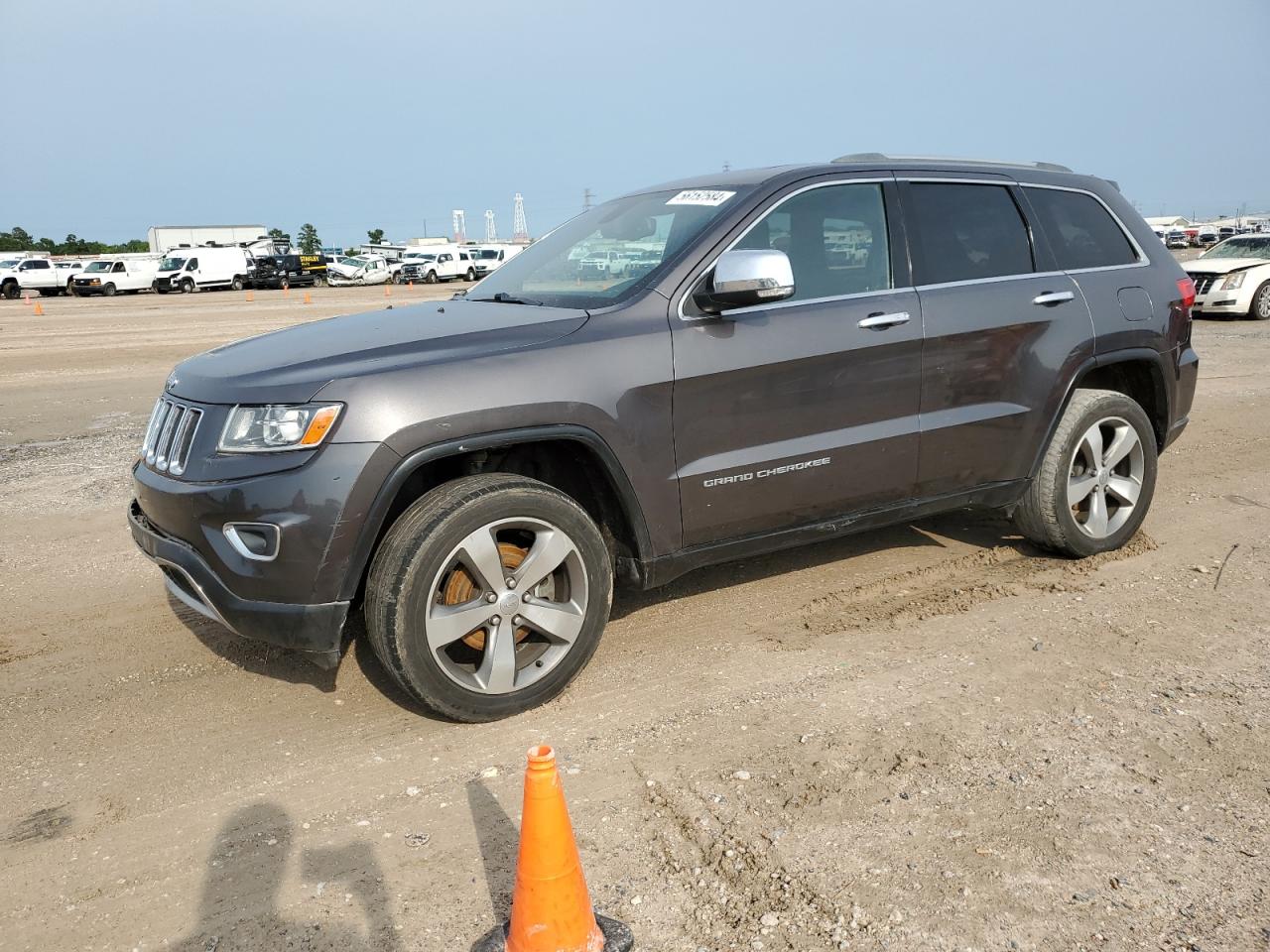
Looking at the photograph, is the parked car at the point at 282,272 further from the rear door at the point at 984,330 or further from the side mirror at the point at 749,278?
the side mirror at the point at 749,278

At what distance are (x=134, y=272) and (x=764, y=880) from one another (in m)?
44.9

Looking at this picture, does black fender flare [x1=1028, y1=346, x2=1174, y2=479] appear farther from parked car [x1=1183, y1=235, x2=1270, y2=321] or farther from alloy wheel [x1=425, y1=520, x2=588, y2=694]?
parked car [x1=1183, y1=235, x2=1270, y2=321]

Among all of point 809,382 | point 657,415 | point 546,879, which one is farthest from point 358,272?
point 546,879

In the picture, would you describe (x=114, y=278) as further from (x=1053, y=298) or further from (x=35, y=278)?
(x=1053, y=298)

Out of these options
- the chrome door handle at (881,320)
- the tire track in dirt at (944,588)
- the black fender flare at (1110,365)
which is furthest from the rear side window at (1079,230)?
the tire track in dirt at (944,588)

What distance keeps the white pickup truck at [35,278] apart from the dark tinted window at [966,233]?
42.9m

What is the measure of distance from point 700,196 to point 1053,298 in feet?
5.82

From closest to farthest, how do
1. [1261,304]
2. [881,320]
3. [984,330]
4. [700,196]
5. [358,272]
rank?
[881,320] < [700,196] < [984,330] < [1261,304] < [358,272]

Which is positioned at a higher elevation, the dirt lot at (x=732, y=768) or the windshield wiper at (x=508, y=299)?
the windshield wiper at (x=508, y=299)

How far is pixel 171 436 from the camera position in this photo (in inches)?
142

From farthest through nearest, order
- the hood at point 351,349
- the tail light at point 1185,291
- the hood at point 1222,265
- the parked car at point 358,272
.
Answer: the parked car at point 358,272 → the hood at point 1222,265 → the tail light at point 1185,291 → the hood at point 351,349

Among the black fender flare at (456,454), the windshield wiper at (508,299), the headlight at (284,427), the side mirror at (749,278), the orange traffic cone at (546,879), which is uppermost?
the side mirror at (749,278)

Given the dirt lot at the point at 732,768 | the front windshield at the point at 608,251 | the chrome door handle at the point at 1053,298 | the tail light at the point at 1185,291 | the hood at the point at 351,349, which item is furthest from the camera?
Answer: the tail light at the point at 1185,291

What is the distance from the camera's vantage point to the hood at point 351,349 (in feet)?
11.0
